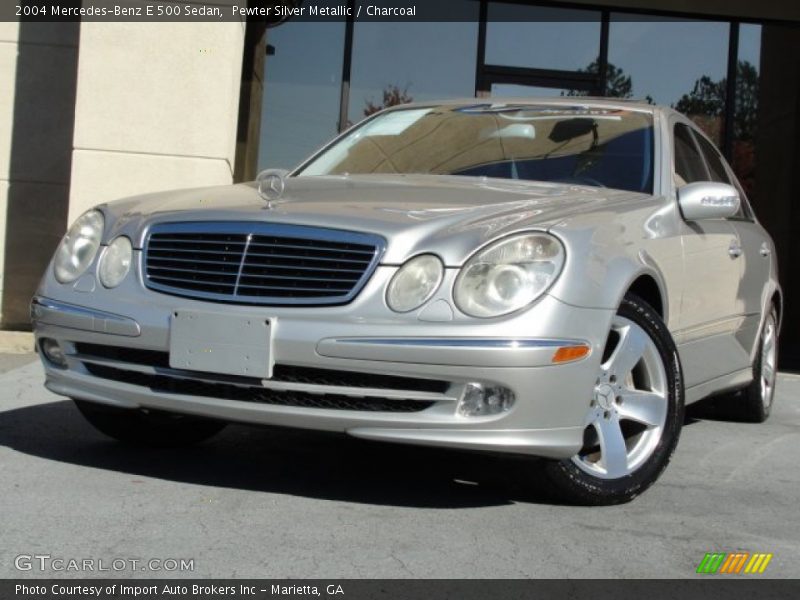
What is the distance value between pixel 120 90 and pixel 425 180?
4205mm

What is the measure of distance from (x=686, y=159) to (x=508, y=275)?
2.00 m

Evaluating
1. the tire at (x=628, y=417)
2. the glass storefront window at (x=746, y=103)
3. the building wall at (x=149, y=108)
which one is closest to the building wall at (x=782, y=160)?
the glass storefront window at (x=746, y=103)

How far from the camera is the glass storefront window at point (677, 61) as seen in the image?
465 inches

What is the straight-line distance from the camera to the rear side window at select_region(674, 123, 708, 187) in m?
5.18

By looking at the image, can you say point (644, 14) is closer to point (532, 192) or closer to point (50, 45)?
point (50, 45)

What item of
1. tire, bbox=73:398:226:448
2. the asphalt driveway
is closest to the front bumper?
the asphalt driveway

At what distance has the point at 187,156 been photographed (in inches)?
330

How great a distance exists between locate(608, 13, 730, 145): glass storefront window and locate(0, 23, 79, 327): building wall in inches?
206

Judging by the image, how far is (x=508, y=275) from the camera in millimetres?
3693

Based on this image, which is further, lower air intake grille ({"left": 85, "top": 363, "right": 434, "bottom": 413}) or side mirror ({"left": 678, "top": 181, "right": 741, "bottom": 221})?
side mirror ({"left": 678, "top": 181, "right": 741, "bottom": 221})

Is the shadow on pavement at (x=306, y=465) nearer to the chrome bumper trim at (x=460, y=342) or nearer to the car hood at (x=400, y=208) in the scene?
the chrome bumper trim at (x=460, y=342)

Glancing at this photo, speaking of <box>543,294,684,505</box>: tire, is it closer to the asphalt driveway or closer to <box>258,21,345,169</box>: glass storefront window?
the asphalt driveway
